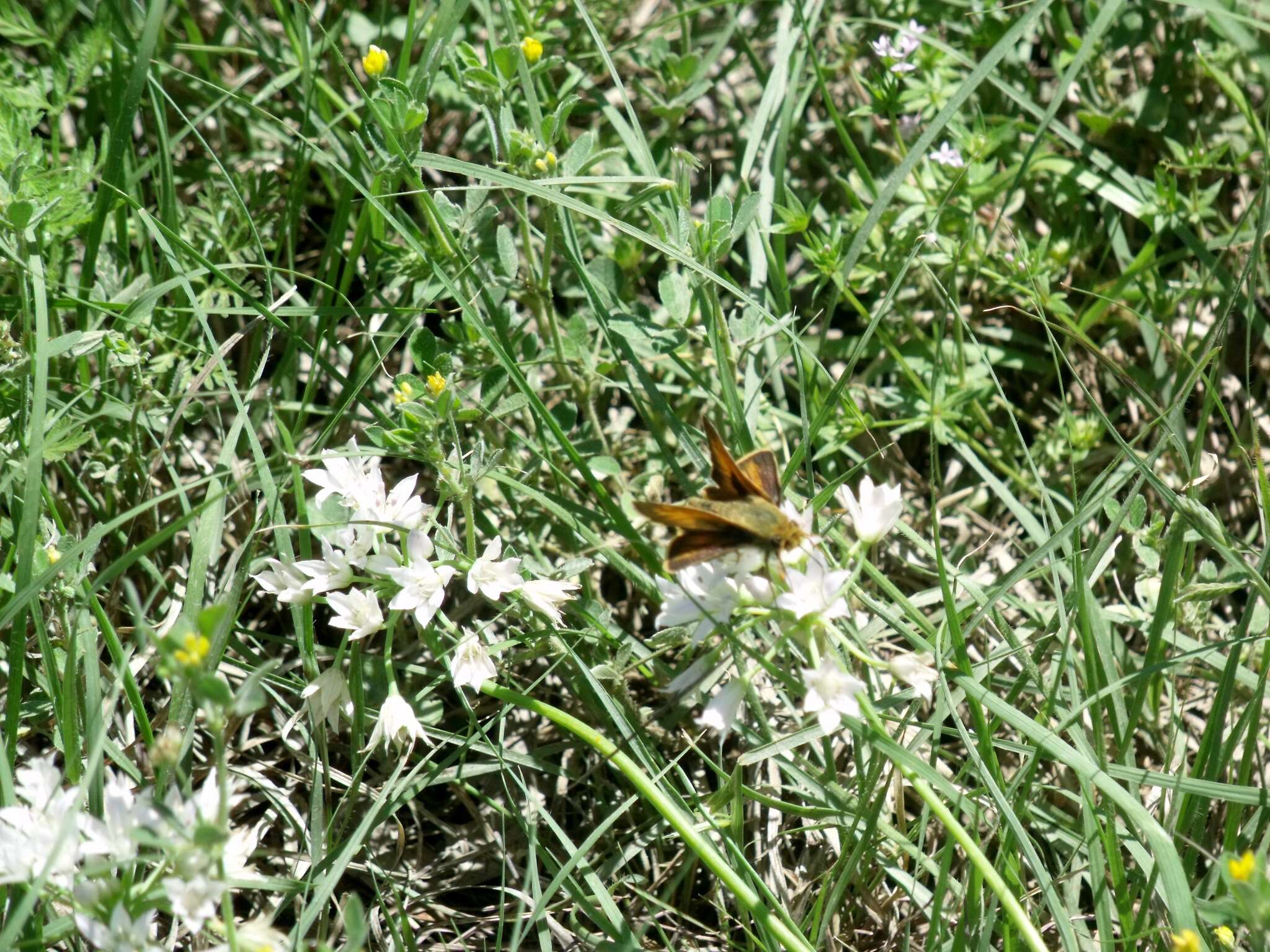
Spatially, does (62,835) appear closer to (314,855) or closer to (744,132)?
(314,855)

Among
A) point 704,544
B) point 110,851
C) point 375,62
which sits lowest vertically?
point 110,851

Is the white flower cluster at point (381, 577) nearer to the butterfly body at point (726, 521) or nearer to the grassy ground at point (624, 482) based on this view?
the grassy ground at point (624, 482)

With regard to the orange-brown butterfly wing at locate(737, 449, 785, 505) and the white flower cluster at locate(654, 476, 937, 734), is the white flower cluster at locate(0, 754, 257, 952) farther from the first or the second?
the orange-brown butterfly wing at locate(737, 449, 785, 505)

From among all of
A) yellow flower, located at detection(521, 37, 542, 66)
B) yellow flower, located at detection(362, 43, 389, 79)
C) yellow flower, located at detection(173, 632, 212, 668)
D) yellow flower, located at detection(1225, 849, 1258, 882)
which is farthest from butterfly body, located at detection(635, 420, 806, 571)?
yellow flower, located at detection(521, 37, 542, 66)

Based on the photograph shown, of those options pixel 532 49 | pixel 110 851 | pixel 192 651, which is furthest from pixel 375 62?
pixel 110 851

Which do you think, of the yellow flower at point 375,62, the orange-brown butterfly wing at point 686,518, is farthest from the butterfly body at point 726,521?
the yellow flower at point 375,62

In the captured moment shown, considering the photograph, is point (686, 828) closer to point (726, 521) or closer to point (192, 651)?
point (726, 521)

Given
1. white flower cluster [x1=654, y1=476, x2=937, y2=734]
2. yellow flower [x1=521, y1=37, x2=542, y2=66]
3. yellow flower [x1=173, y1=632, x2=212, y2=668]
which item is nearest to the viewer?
yellow flower [x1=173, y1=632, x2=212, y2=668]
